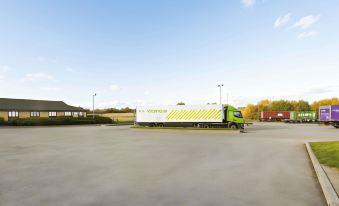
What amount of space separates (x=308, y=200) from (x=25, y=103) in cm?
5874

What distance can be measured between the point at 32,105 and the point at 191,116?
39.5 m

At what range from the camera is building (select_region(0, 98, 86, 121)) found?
47500mm

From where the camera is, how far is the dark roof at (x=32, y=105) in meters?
48.5

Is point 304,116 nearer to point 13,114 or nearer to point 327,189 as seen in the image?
point 327,189

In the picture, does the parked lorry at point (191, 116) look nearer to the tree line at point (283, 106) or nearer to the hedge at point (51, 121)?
the hedge at point (51, 121)

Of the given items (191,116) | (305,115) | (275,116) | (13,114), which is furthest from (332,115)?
(13,114)

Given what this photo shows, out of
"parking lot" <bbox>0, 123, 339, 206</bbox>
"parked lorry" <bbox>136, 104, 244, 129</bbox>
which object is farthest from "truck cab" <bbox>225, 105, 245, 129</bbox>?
"parking lot" <bbox>0, 123, 339, 206</bbox>

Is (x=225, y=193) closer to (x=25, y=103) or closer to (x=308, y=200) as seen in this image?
(x=308, y=200)

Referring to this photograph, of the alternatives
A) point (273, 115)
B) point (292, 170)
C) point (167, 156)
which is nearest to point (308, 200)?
point (292, 170)

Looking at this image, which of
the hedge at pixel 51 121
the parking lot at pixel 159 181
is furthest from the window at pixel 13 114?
the parking lot at pixel 159 181

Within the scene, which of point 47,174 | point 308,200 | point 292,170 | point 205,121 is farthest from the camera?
point 205,121

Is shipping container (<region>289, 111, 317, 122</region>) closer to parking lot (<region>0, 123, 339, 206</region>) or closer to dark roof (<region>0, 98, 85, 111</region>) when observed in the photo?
dark roof (<region>0, 98, 85, 111</region>)

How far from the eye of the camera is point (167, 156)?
1100cm

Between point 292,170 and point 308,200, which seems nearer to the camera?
point 308,200
